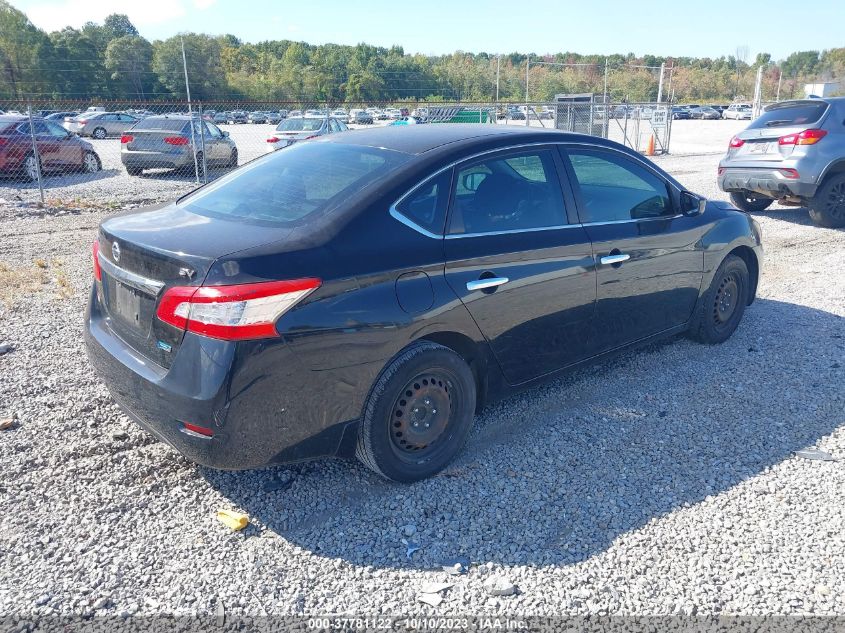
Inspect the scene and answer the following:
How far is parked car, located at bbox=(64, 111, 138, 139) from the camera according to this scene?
1407 inches

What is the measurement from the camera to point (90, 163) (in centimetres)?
1700

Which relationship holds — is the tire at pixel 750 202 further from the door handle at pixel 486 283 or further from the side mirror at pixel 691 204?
the door handle at pixel 486 283

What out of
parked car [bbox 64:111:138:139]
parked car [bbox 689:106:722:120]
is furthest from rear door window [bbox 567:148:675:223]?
parked car [bbox 689:106:722:120]

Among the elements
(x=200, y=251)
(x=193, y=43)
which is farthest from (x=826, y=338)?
(x=193, y=43)

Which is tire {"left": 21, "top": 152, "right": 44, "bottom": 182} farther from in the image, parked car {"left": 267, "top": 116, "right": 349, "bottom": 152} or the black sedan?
the black sedan

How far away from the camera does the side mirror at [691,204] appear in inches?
193

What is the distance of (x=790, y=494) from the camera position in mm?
3461

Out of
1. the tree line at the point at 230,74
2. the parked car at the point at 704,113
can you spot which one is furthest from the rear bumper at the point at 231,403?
the parked car at the point at 704,113

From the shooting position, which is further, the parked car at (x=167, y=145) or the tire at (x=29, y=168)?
the parked car at (x=167, y=145)

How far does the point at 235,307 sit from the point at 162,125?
14.5 metres

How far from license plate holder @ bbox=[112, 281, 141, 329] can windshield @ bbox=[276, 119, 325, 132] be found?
1512 cm

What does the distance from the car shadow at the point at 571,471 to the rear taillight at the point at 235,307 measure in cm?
100

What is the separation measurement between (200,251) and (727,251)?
13.3ft

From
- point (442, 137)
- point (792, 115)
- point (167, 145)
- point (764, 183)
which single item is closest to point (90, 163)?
point (167, 145)
